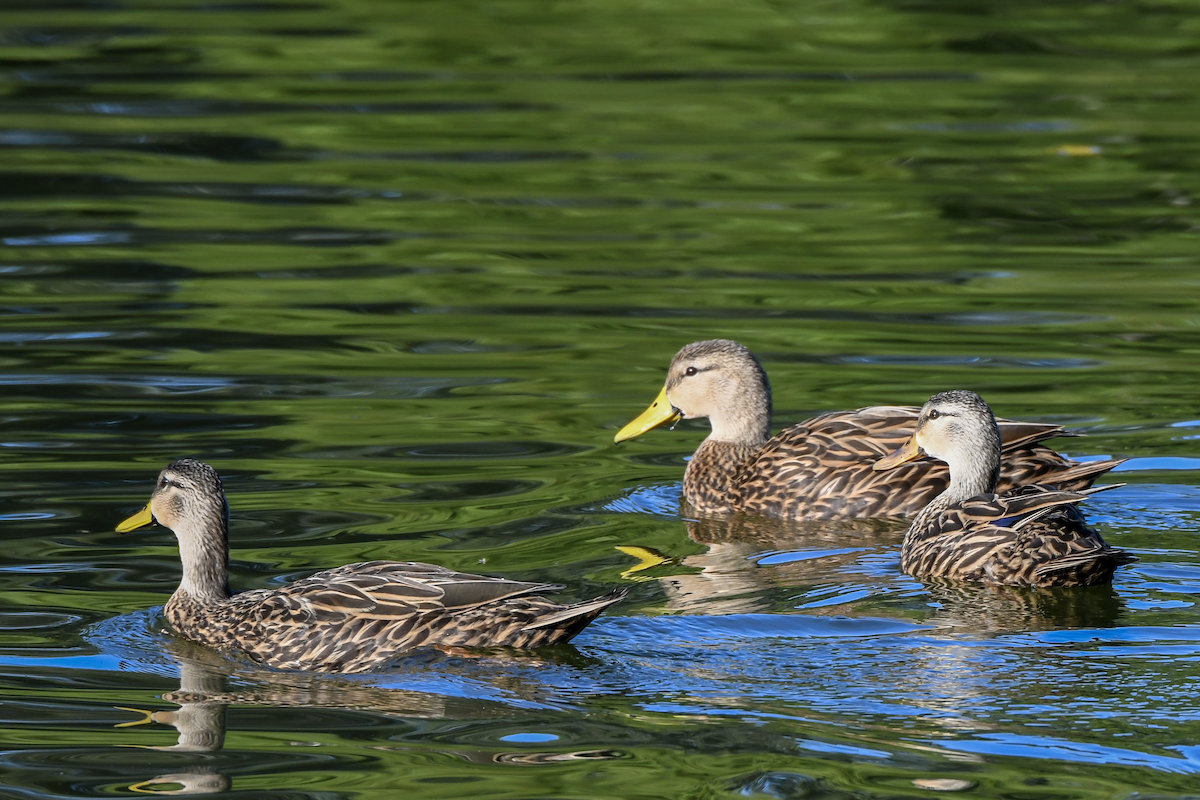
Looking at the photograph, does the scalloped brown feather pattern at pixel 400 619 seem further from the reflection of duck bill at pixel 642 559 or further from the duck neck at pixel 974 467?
the duck neck at pixel 974 467

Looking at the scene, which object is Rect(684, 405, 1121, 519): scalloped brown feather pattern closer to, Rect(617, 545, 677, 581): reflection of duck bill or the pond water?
the pond water

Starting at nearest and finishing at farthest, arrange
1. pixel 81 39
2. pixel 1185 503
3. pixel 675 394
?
1. pixel 1185 503
2. pixel 675 394
3. pixel 81 39

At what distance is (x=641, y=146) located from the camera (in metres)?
18.5

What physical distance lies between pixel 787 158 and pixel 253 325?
6.50 metres

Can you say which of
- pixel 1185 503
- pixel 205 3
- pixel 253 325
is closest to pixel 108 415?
pixel 253 325

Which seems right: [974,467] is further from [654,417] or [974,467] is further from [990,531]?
[654,417]

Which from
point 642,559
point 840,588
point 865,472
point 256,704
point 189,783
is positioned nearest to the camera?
point 189,783

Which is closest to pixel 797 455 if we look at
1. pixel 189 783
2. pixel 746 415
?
pixel 746 415

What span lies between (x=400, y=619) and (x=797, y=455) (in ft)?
10.5

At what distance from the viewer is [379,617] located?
7.42 metres

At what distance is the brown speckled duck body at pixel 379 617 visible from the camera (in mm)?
7379

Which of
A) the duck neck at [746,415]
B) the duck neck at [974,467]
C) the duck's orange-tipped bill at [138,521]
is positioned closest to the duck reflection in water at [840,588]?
the duck neck at [974,467]

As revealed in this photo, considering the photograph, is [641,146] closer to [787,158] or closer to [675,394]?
[787,158]

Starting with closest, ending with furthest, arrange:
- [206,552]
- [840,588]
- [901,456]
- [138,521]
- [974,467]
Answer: [206,552] < [840,588] < [138,521] < [974,467] < [901,456]
